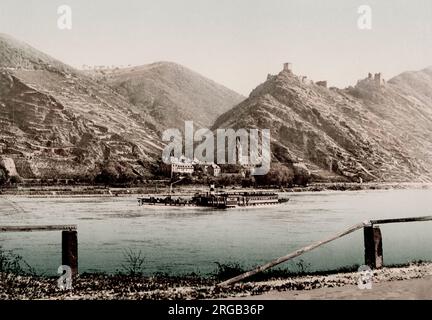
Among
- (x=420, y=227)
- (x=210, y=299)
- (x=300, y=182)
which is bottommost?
(x=210, y=299)

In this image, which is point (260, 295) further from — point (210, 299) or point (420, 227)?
point (420, 227)

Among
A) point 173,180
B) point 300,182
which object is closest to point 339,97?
point 300,182

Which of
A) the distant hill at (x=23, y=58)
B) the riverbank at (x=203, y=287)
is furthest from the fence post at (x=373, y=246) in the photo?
the distant hill at (x=23, y=58)

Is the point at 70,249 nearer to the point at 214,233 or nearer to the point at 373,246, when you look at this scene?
the point at 214,233

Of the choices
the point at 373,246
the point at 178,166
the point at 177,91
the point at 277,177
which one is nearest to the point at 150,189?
the point at 178,166

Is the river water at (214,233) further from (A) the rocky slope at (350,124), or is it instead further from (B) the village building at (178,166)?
(B) the village building at (178,166)
